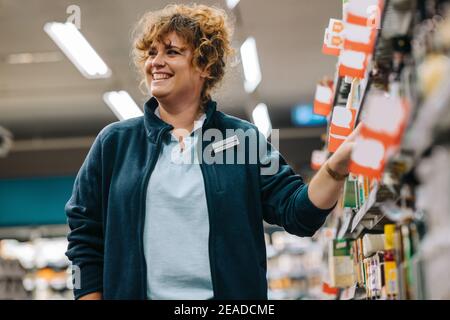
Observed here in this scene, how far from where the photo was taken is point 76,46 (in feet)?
21.1

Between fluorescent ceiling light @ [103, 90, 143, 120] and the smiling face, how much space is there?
5788 mm

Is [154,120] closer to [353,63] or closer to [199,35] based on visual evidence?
[199,35]

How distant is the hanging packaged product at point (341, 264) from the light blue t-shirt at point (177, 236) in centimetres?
217

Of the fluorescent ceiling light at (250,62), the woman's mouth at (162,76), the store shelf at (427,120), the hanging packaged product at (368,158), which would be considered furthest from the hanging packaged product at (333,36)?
the fluorescent ceiling light at (250,62)

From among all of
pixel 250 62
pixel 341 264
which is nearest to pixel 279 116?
pixel 250 62

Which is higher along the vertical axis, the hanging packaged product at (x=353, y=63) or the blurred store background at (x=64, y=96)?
the blurred store background at (x=64, y=96)

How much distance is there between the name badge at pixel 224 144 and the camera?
7.64 ft

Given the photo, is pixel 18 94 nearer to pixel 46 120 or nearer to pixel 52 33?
pixel 46 120

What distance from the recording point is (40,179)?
1170 cm

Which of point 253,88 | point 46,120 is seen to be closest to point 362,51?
point 253,88

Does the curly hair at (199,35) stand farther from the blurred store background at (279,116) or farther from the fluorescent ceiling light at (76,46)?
Result: the fluorescent ceiling light at (76,46)

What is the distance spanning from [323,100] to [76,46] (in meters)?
2.86

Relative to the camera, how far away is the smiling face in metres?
2.39
